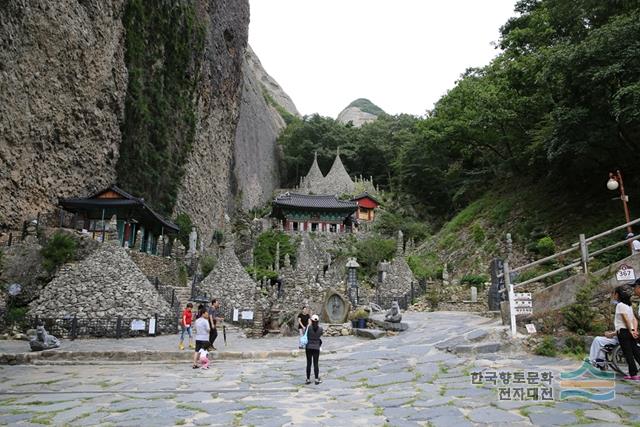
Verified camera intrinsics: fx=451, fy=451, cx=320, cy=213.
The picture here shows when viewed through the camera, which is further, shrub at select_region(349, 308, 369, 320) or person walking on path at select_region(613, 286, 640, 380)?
shrub at select_region(349, 308, 369, 320)

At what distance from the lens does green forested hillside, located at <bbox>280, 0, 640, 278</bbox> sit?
17.0 meters

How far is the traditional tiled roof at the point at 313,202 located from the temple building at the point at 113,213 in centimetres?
2164

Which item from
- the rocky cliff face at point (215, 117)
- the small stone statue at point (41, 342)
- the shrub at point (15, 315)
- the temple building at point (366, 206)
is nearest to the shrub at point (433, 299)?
the small stone statue at point (41, 342)

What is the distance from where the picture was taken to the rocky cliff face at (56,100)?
787 inches

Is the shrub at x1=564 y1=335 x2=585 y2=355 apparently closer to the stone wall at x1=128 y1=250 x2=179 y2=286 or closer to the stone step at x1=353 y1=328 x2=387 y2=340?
the stone step at x1=353 y1=328 x2=387 y2=340

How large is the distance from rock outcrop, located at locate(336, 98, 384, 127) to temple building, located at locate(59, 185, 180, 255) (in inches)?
3097

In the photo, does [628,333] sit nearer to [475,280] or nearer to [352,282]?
[352,282]

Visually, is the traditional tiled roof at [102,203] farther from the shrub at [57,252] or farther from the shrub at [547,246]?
the shrub at [547,246]

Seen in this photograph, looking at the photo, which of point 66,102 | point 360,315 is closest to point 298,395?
point 360,315

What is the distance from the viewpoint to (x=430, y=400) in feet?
20.0

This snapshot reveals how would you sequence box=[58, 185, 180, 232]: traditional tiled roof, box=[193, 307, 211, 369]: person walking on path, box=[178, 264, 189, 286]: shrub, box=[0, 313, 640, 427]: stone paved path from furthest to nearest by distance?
box=[178, 264, 189, 286]: shrub, box=[58, 185, 180, 232]: traditional tiled roof, box=[193, 307, 211, 369]: person walking on path, box=[0, 313, 640, 427]: stone paved path

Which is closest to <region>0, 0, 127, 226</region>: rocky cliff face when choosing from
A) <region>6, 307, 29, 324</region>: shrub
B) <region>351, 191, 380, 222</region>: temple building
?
<region>6, 307, 29, 324</region>: shrub

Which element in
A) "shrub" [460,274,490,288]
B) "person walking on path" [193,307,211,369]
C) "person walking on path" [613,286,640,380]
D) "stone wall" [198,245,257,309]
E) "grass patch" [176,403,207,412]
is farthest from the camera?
"shrub" [460,274,490,288]

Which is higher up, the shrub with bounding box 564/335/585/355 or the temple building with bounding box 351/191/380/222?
the temple building with bounding box 351/191/380/222
